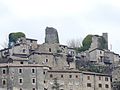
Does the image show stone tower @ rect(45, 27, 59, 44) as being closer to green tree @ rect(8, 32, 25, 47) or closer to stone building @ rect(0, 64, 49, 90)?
green tree @ rect(8, 32, 25, 47)

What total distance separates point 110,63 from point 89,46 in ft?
29.0

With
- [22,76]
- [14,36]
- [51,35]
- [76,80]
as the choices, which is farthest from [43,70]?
[14,36]

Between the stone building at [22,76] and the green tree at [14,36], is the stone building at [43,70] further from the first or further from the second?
the green tree at [14,36]

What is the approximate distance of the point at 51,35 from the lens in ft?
391

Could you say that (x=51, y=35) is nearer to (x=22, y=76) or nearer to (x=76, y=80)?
(x=76, y=80)

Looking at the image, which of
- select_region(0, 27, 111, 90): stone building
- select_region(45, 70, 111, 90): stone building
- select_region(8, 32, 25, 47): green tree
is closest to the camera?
select_region(0, 27, 111, 90): stone building

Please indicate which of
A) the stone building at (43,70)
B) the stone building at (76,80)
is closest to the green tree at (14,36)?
the stone building at (43,70)

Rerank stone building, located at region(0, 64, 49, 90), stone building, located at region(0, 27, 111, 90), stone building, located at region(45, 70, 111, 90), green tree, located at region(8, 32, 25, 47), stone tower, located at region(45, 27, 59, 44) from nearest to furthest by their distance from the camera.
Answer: stone building, located at region(0, 64, 49, 90), stone building, located at region(0, 27, 111, 90), stone building, located at region(45, 70, 111, 90), stone tower, located at region(45, 27, 59, 44), green tree, located at region(8, 32, 25, 47)

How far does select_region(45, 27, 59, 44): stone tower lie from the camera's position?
388ft

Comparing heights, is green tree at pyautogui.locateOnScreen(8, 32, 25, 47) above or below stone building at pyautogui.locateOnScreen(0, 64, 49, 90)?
above

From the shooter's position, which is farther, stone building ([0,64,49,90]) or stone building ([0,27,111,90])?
stone building ([0,27,111,90])

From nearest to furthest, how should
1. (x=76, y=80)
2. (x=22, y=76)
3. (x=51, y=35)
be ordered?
(x=22, y=76) < (x=76, y=80) < (x=51, y=35)

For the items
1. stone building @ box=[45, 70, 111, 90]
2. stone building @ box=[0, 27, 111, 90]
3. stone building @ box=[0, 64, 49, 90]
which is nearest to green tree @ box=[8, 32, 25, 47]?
stone building @ box=[0, 27, 111, 90]

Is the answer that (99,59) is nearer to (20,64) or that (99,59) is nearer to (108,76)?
(108,76)
